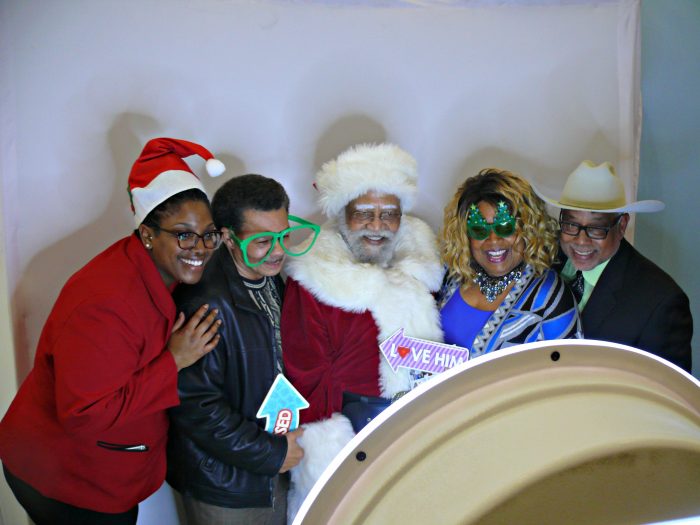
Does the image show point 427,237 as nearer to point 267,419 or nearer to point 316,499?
point 267,419

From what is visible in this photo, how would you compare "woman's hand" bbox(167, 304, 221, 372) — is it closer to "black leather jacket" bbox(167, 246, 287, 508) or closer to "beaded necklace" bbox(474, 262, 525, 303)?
"black leather jacket" bbox(167, 246, 287, 508)

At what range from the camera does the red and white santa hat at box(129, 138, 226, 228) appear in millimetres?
2010

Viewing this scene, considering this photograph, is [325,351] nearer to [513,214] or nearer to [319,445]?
[319,445]

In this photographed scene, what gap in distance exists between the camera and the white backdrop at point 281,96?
105 inches

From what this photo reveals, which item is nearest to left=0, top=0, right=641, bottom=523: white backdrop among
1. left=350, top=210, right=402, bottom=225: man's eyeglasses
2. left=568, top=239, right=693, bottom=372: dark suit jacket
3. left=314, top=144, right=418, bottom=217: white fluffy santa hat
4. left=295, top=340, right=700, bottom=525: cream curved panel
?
left=314, top=144, right=418, bottom=217: white fluffy santa hat

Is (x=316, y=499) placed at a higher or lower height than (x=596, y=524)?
lower

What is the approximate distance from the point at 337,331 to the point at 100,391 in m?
0.88

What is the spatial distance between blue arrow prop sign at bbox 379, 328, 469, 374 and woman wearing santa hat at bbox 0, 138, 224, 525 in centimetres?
66

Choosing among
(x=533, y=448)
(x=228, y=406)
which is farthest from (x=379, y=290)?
(x=533, y=448)

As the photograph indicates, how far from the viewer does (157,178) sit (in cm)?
204

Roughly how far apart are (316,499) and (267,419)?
1.26 metres

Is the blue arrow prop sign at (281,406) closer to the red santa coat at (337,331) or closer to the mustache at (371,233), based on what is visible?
the red santa coat at (337,331)

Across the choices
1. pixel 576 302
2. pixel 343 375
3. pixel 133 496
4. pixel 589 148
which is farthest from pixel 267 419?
pixel 589 148

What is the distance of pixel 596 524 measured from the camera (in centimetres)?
84
